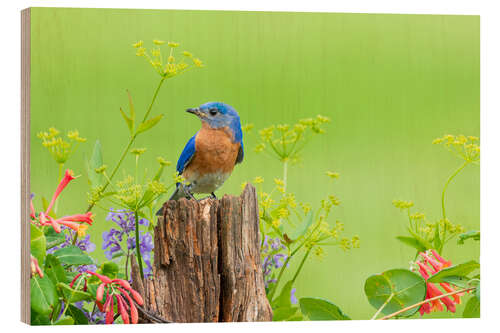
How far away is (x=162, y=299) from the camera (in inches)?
223

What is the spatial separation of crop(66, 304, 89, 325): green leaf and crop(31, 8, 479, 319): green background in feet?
1.43

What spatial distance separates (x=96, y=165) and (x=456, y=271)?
270cm

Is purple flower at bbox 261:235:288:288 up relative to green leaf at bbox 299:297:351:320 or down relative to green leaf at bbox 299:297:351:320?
up

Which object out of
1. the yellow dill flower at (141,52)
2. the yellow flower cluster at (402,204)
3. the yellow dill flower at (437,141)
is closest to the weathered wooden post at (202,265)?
the yellow dill flower at (141,52)

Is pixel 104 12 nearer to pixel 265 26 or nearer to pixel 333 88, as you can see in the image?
pixel 265 26

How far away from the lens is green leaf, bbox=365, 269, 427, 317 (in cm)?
611

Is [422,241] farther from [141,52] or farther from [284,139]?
[141,52]

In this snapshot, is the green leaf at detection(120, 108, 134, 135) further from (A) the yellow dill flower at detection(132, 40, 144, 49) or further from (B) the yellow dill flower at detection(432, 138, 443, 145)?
(B) the yellow dill flower at detection(432, 138, 443, 145)

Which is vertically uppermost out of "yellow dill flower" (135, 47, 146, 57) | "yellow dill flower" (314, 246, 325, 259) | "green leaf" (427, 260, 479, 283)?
"yellow dill flower" (135, 47, 146, 57)

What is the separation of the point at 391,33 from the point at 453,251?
1711 millimetres

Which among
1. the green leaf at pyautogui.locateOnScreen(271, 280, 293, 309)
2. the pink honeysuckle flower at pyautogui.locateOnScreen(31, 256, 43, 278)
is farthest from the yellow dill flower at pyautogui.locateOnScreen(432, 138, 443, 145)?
the pink honeysuckle flower at pyautogui.locateOnScreen(31, 256, 43, 278)

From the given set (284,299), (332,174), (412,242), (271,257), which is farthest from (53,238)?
(412,242)

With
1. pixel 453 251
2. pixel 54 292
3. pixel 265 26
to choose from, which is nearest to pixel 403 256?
pixel 453 251

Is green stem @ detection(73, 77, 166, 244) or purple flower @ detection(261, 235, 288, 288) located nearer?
green stem @ detection(73, 77, 166, 244)
